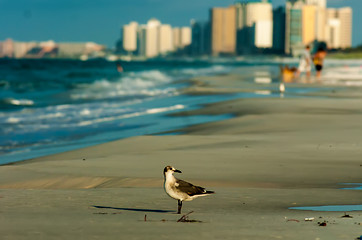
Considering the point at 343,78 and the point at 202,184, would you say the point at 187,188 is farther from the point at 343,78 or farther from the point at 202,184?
the point at 343,78

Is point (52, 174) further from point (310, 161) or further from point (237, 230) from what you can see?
point (237, 230)

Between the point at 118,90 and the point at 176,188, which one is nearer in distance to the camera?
the point at 176,188

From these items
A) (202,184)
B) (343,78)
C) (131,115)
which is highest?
(202,184)

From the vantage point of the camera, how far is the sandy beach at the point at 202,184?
5.52 m

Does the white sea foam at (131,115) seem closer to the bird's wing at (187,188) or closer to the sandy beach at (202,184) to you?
the sandy beach at (202,184)

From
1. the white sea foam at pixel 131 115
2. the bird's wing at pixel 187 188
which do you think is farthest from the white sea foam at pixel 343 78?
the bird's wing at pixel 187 188

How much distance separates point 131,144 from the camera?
12055 mm

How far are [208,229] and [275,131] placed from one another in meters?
7.96

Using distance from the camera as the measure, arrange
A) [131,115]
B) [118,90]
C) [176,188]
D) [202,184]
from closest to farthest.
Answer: [176,188], [202,184], [131,115], [118,90]

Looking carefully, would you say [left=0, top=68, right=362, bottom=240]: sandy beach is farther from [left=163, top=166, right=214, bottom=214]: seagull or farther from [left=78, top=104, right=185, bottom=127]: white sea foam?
[left=78, top=104, right=185, bottom=127]: white sea foam

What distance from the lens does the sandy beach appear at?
552 centimetres

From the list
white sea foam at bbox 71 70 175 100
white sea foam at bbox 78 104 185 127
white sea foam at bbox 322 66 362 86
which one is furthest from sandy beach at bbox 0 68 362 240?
white sea foam at bbox 71 70 175 100

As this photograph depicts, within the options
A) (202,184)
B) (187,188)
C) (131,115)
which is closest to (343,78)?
(131,115)

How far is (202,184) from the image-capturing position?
8.05 m
